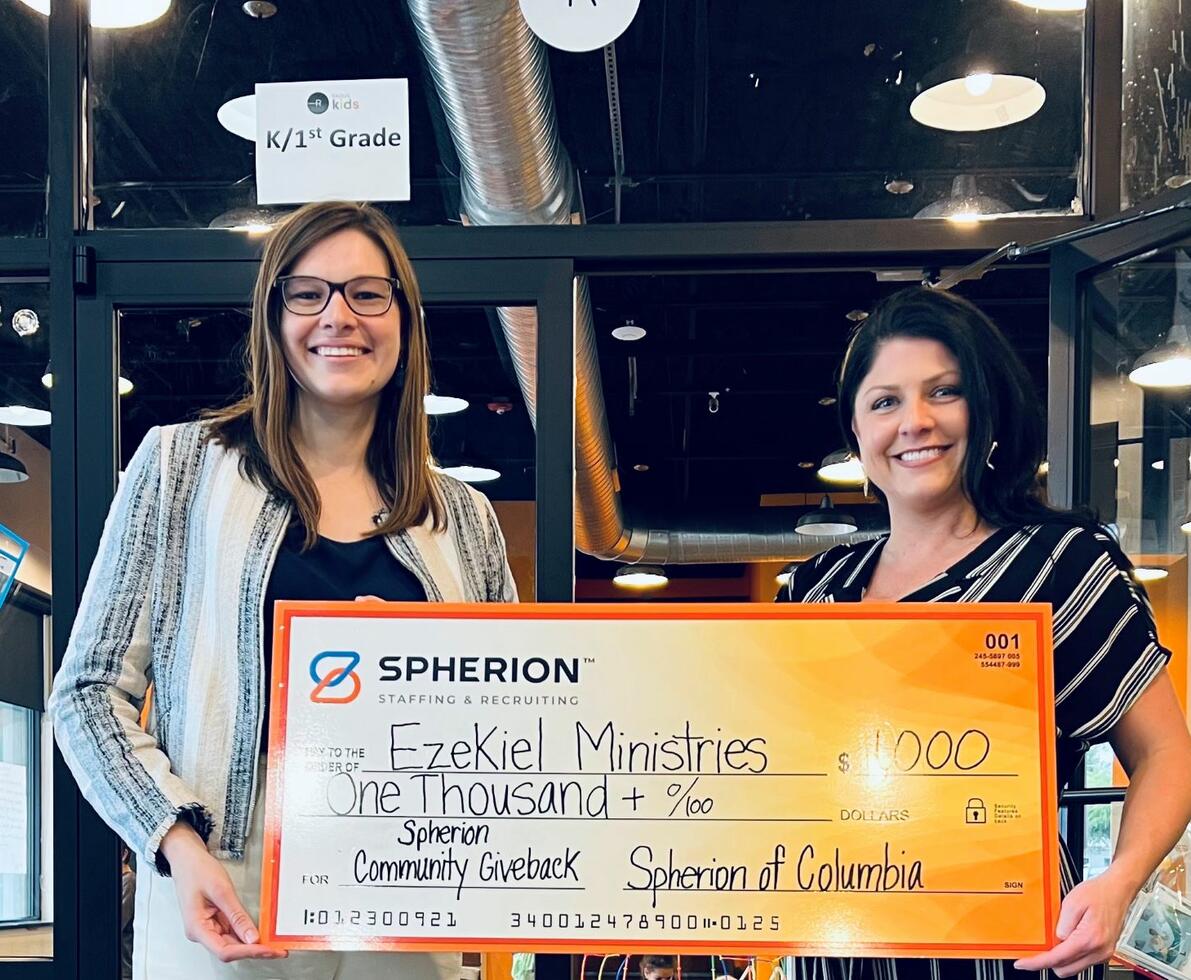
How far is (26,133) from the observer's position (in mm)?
2471

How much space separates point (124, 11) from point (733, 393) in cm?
586

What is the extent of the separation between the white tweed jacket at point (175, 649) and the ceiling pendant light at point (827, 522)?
7480 millimetres

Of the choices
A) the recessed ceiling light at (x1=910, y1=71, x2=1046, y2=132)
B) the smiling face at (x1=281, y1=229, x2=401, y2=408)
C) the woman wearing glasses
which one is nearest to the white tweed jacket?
the woman wearing glasses

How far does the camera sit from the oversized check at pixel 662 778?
1.80 metres

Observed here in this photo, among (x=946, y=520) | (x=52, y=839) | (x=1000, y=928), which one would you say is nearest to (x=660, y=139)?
(x=946, y=520)

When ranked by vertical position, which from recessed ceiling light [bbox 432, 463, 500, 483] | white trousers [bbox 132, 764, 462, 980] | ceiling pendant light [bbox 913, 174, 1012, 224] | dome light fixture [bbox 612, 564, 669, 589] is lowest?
white trousers [bbox 132, 764, 462, 980]

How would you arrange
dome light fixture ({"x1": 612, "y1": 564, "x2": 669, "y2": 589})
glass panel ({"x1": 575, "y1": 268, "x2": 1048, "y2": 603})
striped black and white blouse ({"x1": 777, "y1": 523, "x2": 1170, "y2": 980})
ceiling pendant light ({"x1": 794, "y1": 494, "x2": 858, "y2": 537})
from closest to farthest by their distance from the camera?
striped black and white blouse ({"x1": 777, "y1": 523, "x2": 1170, "y2": 980}) → glass panel ({"x1": 575, "y1": 268, "x2": 1048, "y2": 603}) → ceiling pendant light ({"x1": 794, "y1": 494, "x2": 858, "y2": 537}) → dome light fixture ({"x1": 612, "y1": 564, "x2": 669, "y2": 589})

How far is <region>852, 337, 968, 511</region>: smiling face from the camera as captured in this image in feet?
6.44

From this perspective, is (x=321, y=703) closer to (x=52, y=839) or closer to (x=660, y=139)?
(x=52, y=839)

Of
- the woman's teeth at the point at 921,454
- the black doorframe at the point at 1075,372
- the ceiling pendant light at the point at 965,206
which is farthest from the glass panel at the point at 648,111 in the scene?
the woman's teeth at the point at 921,454

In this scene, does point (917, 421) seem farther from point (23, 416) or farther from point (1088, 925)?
point (23, 416)

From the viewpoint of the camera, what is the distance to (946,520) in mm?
1987

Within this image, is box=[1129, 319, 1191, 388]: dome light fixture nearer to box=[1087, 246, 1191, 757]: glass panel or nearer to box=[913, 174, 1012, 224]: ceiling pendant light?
box=[1087, 246, 1191, 757]: glass panel

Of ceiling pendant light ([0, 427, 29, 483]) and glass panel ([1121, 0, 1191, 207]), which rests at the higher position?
glass panel ([1121, 0, 1191, 207])
